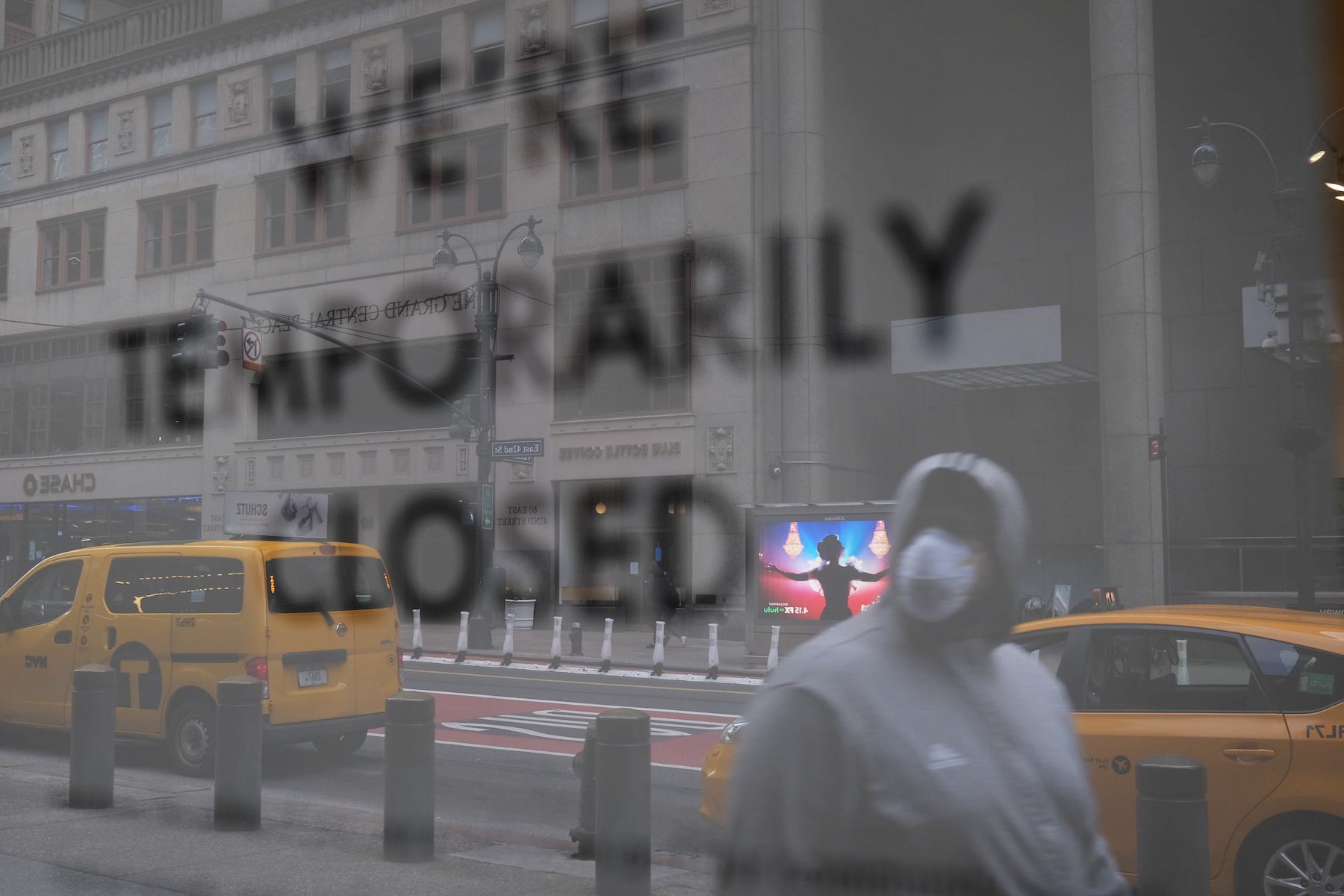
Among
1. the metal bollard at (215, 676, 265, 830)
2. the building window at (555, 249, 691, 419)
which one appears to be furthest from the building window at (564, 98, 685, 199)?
the metal bollard at (215, 676, 265, 830)

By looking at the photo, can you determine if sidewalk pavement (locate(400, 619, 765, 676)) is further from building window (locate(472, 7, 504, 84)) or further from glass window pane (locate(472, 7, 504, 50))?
glass window pane (locate(472, 7, 504, 50))

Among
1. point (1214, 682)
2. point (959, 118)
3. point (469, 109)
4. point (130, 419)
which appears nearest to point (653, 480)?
point (469, 109)

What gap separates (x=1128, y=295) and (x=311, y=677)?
23.0 meters

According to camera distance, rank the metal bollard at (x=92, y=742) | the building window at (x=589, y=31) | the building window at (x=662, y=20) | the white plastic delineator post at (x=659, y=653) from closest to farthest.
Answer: the metal bollard at (x=92, y=742)
the white plastic delineator post at (x=659, y=653)
the building window at (x=662, y=20)
the building window at (x=589, y=31)

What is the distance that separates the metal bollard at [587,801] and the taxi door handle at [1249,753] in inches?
131

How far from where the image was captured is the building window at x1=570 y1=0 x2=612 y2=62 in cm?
3450

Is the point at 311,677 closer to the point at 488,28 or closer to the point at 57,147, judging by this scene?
the point at 488,28

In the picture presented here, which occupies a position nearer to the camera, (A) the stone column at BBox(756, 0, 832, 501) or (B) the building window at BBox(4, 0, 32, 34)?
(A) the stone column at BBox(756, 0, 832, 501)

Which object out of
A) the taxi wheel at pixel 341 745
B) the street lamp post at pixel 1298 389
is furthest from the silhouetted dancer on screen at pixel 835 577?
the taxi wheel at pixel 341 745

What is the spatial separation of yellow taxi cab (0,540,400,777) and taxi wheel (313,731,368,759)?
0.44 meters

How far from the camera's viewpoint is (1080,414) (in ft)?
126

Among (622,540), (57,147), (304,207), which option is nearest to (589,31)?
(304,207)

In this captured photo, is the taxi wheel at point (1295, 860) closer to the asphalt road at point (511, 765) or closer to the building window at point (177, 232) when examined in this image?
the asphalt road at point (511, 765)

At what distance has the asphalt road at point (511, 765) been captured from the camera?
9609mm
